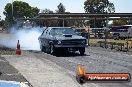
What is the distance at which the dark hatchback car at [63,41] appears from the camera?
20688mm

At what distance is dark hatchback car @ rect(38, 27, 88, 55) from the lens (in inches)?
814

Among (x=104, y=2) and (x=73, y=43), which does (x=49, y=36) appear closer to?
(x=73, y=43)

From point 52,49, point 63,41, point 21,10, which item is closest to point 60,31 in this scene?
point 52,49

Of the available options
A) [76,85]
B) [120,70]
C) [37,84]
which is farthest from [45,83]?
[120,70]

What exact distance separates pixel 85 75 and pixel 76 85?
6.40 metres

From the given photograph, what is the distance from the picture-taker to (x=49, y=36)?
22.0 metres

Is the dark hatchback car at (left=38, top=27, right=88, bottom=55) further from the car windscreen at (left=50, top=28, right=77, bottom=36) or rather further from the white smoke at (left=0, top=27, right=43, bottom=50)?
the white smoke at (left=0, top=27, right=43, bottom=50)

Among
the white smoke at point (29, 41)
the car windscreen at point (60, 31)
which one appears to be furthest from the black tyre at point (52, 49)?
the white smoke at point (29, 41)

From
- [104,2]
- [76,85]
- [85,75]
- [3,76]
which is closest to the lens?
[85,75]

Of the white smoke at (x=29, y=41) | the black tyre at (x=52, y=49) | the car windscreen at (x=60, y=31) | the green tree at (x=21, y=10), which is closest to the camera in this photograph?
the black tyre at (x=52, y=49)

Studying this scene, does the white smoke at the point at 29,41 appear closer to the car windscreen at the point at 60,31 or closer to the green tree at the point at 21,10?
the car windscreen at the point at 60,31

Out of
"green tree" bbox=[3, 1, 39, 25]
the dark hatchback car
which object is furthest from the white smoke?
"green tree" bbox=[3, 1, 39, 25]

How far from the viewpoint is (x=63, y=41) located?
20.6 m

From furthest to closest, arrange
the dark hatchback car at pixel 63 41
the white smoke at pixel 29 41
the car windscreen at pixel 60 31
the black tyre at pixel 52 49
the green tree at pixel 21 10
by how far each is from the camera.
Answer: the green tree at pixel 21 10
the white smoke at pixel 29 41
the car windscreen at pixel 60 31
the black tyre at pixel 52 49
the dark hatchback car at pixel 63 41
